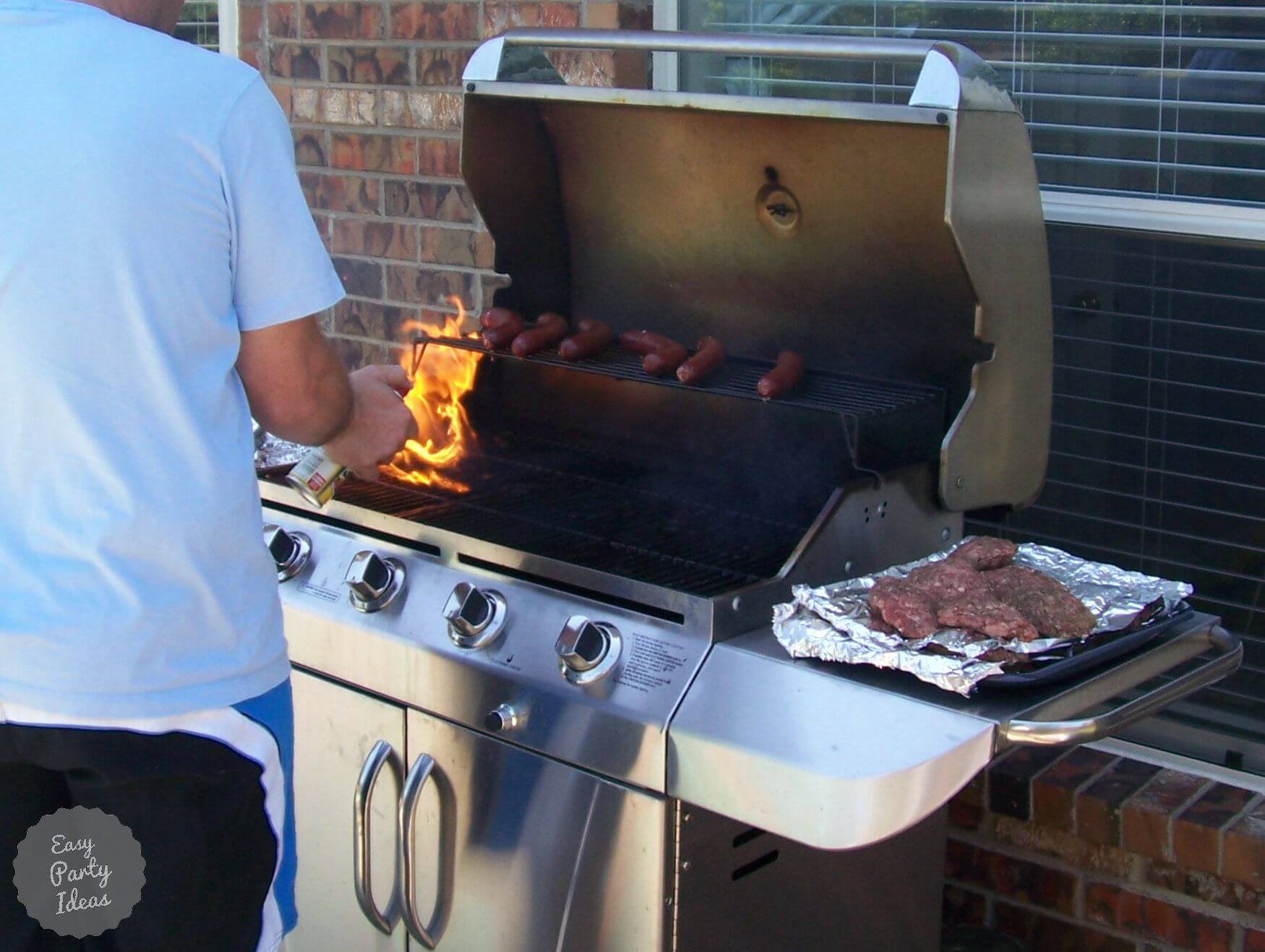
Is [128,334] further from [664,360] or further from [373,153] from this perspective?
[373,153]

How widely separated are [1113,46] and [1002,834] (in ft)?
4.43

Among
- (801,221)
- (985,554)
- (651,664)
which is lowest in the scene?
(651,664)

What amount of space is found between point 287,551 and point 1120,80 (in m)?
1.57

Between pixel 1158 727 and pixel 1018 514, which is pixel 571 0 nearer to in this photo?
pixel 1018 514

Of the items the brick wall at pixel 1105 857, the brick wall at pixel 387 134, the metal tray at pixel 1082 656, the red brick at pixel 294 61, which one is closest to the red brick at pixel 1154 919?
the brick wall at pixel 1105 857

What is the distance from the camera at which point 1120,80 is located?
8.02ft

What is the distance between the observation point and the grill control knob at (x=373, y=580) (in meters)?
2.11

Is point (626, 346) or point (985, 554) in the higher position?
point (626, 346)

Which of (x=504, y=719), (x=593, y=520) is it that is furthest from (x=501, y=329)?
(x=504, y=719)

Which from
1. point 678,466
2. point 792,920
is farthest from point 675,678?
point 678,466

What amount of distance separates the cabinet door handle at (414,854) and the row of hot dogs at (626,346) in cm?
69

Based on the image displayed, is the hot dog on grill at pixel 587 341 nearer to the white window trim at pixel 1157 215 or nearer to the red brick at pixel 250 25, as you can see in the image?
the white window trim at pixel 1157 215

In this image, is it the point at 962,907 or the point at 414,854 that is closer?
the point at 414,854

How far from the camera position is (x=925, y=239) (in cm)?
212
